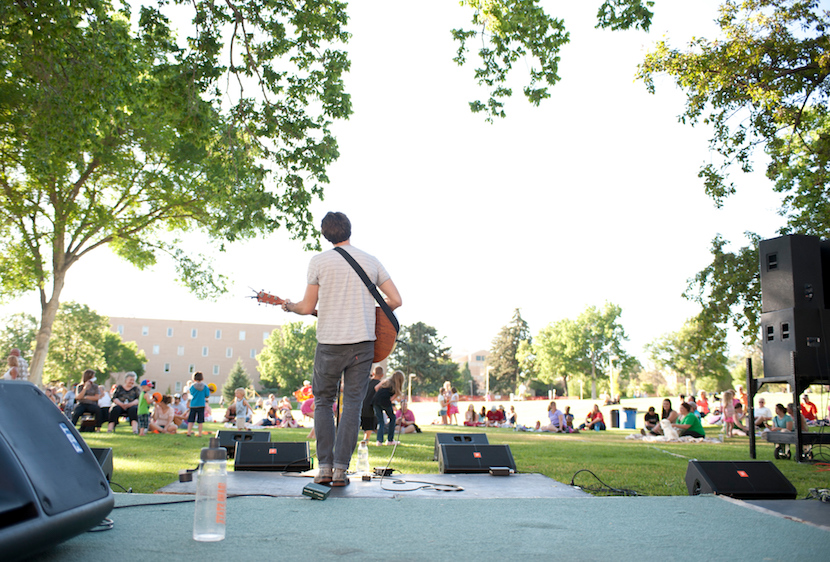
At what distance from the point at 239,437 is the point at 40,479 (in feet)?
17.4

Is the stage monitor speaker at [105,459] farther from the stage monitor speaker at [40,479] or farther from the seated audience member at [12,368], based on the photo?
the seated audience member at [12,368]

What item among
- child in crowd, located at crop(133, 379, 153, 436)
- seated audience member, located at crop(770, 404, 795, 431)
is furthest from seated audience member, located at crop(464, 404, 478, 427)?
child in crowd, located at crop(133, 379, 153, 436)

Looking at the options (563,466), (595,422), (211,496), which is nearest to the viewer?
(211,496)

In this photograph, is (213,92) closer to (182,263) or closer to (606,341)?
(182,263)

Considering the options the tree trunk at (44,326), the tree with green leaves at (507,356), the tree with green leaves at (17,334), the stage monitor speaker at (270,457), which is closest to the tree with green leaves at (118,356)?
the tree with green leaves at (17,334)

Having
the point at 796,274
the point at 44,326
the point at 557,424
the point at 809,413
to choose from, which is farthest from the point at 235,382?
the point at 796,274

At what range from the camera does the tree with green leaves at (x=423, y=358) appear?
6906 cm

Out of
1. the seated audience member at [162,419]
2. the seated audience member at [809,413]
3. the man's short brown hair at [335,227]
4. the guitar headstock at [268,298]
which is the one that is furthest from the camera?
the seated audience member at [809,413]

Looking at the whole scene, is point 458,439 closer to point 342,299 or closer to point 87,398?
point 342,299

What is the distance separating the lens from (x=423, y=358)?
6950 cm

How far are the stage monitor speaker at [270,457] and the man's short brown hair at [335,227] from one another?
2658 mm

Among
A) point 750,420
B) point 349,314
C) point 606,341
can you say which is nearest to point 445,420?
point 750,420

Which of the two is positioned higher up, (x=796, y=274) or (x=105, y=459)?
(x=796, y=274)

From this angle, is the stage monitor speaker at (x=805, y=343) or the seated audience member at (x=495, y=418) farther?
the seated audience member at (x=495, y=418)
